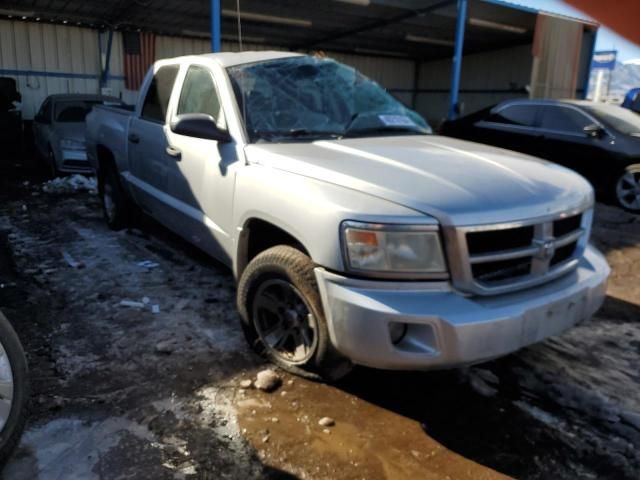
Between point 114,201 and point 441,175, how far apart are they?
4163 millimetres

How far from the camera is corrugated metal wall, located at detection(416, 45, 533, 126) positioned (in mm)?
18594

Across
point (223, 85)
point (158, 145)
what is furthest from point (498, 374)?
point (158, 145)

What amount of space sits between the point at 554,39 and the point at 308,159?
16.6m

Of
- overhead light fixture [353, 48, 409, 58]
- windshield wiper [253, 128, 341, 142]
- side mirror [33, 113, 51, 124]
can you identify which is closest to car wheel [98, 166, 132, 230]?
windshield wiper [253, 128, 341, 142]

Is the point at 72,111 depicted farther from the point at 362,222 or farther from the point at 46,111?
the point at 362,222

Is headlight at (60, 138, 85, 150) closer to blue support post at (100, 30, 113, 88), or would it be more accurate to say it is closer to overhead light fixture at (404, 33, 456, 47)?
blue support post at (100, 30, 113, 88)

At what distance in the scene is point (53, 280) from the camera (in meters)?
4.59

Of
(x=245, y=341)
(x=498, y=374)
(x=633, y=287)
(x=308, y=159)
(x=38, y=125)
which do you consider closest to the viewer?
(x=308, y=159)

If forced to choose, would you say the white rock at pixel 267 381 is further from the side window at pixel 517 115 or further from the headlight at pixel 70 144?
the headlight at pixel 70 144

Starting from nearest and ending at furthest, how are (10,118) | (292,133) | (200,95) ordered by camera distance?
(292,133) < (200,95) < (10,118)

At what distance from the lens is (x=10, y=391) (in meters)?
2.21

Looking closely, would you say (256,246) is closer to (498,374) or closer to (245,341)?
(245,341)

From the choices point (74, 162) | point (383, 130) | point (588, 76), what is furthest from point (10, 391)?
point (588, 76)

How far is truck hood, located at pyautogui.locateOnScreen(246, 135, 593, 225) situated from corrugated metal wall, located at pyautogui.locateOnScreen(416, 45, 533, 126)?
16.8m
